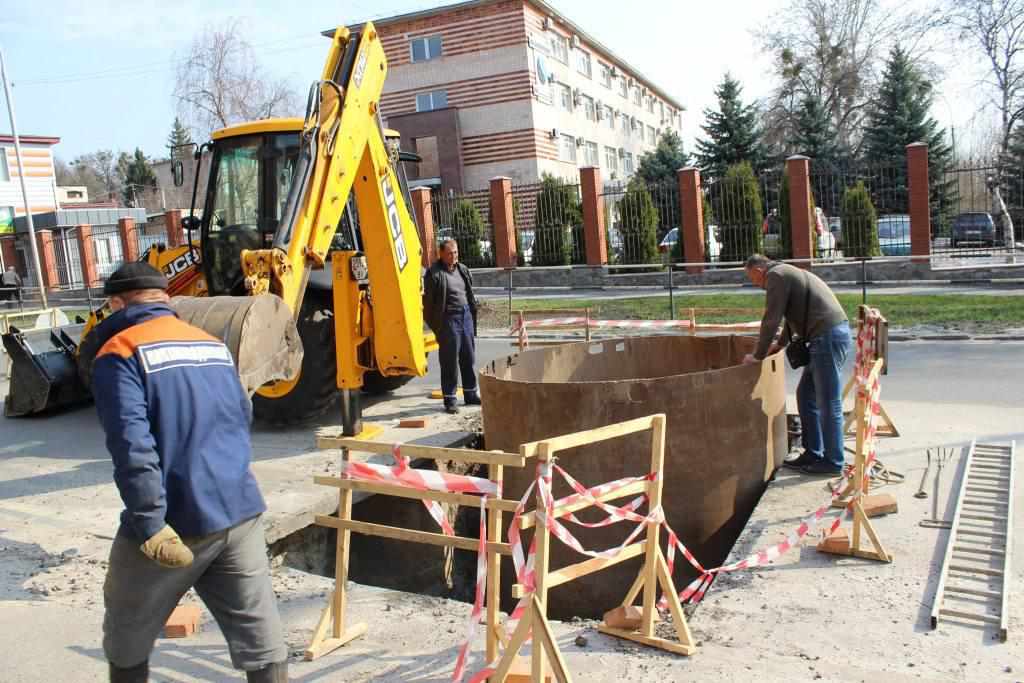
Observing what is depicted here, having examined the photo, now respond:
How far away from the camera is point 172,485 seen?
10.1 ft

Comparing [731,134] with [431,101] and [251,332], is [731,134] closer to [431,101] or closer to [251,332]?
[431,101]

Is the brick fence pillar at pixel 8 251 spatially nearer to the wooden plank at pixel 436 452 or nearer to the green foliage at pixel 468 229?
the green foliage at pixel 468 229

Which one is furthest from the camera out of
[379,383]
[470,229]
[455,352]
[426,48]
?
[426,48]

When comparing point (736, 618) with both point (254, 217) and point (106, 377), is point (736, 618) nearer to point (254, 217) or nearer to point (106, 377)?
point (106, 377)

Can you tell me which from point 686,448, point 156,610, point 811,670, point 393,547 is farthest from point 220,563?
point 393,547

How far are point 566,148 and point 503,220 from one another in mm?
22032

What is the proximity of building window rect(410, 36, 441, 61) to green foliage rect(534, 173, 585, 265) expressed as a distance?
20.5 meters

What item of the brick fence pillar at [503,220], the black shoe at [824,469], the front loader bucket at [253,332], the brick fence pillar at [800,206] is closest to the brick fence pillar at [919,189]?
the brick fence pillar at [800,206]

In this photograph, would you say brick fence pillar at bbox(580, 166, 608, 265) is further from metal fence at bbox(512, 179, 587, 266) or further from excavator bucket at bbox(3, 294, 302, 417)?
excavator bucket at bbox(3, 294, 302, 417)

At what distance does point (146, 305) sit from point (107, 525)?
12.6 ft

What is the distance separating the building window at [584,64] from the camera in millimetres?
48781

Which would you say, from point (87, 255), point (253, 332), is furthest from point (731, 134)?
point (253, 332)

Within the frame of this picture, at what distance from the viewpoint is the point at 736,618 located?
4.34 m

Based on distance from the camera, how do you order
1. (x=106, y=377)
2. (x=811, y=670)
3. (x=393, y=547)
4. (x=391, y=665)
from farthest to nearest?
(x=393, y=547) < (x=391, y=665) < (x=811, y=670) < (x=106, y=377)
